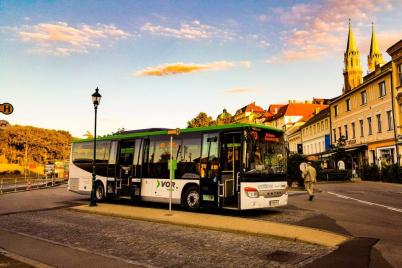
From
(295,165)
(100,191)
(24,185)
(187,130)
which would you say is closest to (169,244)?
(187,130)

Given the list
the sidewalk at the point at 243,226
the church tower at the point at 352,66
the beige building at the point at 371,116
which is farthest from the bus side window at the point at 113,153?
the church tower at the point at 352,66

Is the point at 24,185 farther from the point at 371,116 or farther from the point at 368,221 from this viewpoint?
the point at 368,221

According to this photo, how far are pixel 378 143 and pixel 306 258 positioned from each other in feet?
116

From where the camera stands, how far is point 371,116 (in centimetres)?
4025

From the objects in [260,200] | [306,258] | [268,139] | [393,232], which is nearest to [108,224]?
[260,200]

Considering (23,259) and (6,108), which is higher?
(6,108)

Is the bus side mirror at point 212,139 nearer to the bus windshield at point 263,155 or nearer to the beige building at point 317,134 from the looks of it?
the bus windshield at point 263,155

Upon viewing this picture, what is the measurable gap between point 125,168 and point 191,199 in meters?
4.60

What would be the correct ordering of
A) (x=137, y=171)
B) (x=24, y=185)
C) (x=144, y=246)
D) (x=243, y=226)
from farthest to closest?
1. (x=24, y=185)
2. (x=137, y=171)
3. (x=243, y=226)
4. (x=144, y=246)

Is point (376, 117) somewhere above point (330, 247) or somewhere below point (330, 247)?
above

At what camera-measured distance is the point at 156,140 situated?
16.2 metres

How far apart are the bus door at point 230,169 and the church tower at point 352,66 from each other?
65.9 m

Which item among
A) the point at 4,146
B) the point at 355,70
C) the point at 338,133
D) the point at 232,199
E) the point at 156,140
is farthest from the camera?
the point at 4,146

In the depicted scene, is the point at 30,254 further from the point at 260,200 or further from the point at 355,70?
the point at 355,70
